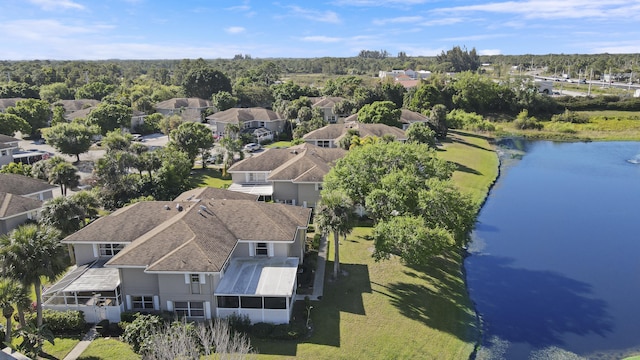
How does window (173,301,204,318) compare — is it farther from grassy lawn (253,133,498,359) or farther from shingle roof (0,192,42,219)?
shingle roof (0,192,42,219)

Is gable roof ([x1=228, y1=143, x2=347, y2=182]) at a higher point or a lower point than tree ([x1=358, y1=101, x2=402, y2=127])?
lower

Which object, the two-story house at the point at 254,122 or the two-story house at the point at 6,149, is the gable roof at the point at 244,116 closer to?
the two-story house at the point at 254,122

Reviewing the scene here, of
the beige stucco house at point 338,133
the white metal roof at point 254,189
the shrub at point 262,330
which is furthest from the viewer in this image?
the beige stucco house at point 338,133

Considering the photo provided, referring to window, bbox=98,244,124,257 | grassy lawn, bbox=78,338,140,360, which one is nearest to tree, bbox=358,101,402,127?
window, bbox=98,244,124,257

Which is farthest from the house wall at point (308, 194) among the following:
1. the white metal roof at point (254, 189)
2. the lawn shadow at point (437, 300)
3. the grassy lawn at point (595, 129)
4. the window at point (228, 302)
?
the grassy lawn at point (595, 129)

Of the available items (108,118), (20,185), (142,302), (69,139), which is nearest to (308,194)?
(142,302)

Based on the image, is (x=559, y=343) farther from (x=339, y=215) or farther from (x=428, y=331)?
(x=339, y=215)

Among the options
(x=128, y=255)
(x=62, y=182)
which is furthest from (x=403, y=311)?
(x=62, y=182)
